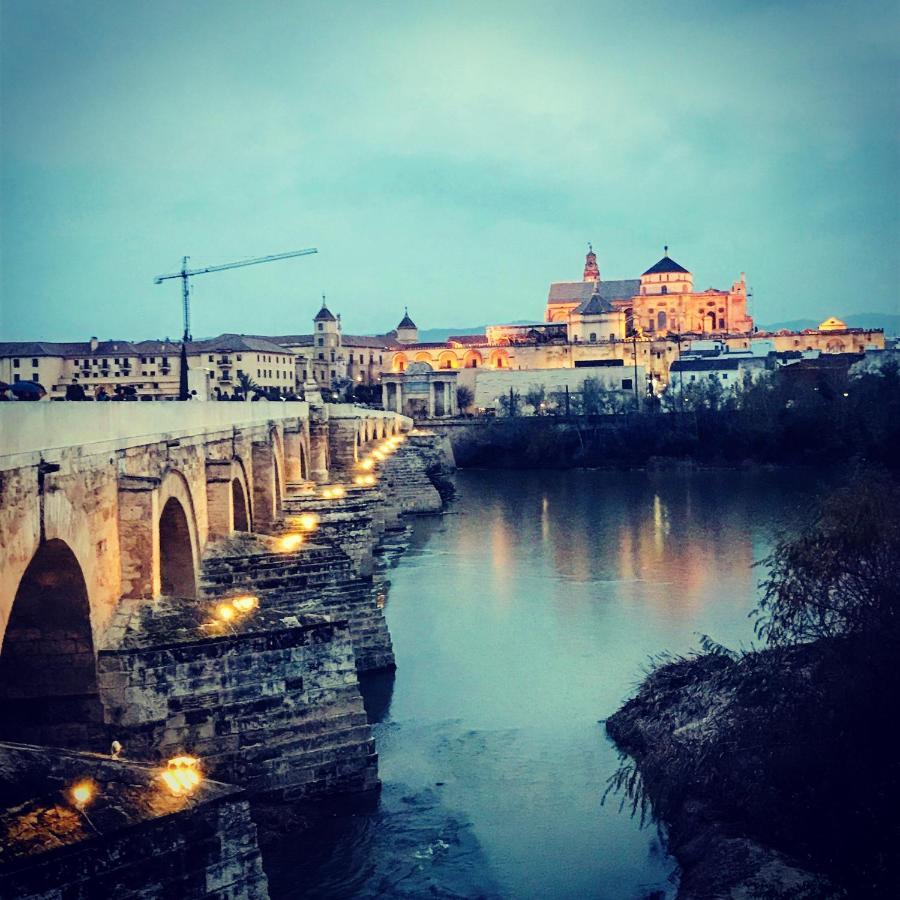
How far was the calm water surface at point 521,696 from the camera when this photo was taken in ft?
28.8

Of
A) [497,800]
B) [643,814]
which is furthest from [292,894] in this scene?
[643,814]

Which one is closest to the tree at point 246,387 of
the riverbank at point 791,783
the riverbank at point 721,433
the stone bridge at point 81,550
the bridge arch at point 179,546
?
the riverbank at point 721,433

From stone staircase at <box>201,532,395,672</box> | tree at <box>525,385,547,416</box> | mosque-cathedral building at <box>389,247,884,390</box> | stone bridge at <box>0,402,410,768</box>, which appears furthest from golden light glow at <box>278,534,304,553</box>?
mosque-cathedral building at <box>389,247,884,390</box>

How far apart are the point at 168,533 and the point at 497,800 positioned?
183 inches

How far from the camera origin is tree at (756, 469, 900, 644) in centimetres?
871

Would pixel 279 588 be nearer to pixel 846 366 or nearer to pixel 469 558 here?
pixel 469 558

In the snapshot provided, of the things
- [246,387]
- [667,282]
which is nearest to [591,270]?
[667,282]

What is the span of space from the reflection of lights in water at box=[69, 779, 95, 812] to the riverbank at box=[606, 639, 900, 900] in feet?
14.3

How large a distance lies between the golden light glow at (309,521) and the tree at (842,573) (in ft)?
28.8

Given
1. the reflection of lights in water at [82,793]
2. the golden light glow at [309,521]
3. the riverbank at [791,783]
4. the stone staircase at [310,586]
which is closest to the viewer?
the reflection of lights in water at [82,793]

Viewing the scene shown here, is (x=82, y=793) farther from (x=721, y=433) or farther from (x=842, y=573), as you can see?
(x=721, y=433)

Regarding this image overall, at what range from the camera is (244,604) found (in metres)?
10.2

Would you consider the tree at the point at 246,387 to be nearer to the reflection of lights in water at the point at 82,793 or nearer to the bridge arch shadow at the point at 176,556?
the bridge arch shadow at the point at 176,556

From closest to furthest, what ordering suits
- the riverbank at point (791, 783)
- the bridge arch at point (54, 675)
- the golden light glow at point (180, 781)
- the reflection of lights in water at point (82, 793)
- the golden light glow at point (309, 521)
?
1. the reflection of lights in water at point (82, 793)
2. the golden light glow at point (180, 781)
3. the riverbank at point (791, 783)
4. the bridge arch at point (54, 675)
5. the golden light glow at point (309, 521)
